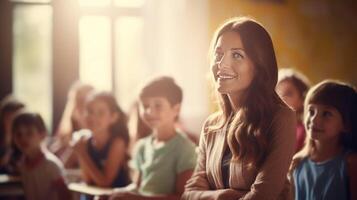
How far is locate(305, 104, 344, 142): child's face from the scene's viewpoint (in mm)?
1139

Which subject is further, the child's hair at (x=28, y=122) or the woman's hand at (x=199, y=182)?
the child's hair at (x=28, y=122)

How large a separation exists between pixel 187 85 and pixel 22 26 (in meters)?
1.00

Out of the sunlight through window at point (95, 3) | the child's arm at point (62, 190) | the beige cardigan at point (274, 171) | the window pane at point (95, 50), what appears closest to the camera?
the beige cardigan at point (274, 171)

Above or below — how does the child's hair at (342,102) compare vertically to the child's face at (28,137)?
above

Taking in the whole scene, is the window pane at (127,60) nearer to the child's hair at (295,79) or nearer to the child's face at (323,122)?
the child's hair at (295,79)

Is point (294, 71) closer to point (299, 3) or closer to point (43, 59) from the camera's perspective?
point (299, 3)

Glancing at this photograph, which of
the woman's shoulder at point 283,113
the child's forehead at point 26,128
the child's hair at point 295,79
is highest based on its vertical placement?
the child's hair at point 295,79

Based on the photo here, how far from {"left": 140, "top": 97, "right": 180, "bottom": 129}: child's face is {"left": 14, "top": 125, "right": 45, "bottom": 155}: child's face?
489mm

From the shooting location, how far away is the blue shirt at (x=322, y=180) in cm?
113

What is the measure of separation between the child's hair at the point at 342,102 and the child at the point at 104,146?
0.63 metres

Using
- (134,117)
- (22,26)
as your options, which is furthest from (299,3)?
(22,26)

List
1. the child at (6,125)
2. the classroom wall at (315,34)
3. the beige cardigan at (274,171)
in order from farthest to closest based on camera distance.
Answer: the child at (6,125), the classroom wall at (315,34), the beige cardigan at (274,171)

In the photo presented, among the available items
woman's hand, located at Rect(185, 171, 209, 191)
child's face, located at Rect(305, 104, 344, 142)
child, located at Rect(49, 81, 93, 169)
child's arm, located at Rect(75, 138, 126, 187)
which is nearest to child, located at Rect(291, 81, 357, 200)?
child's face, located at Rect(305, 104, 344, 142)

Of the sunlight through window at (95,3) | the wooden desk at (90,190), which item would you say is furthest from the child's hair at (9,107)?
the wooden desk at (90,190)
